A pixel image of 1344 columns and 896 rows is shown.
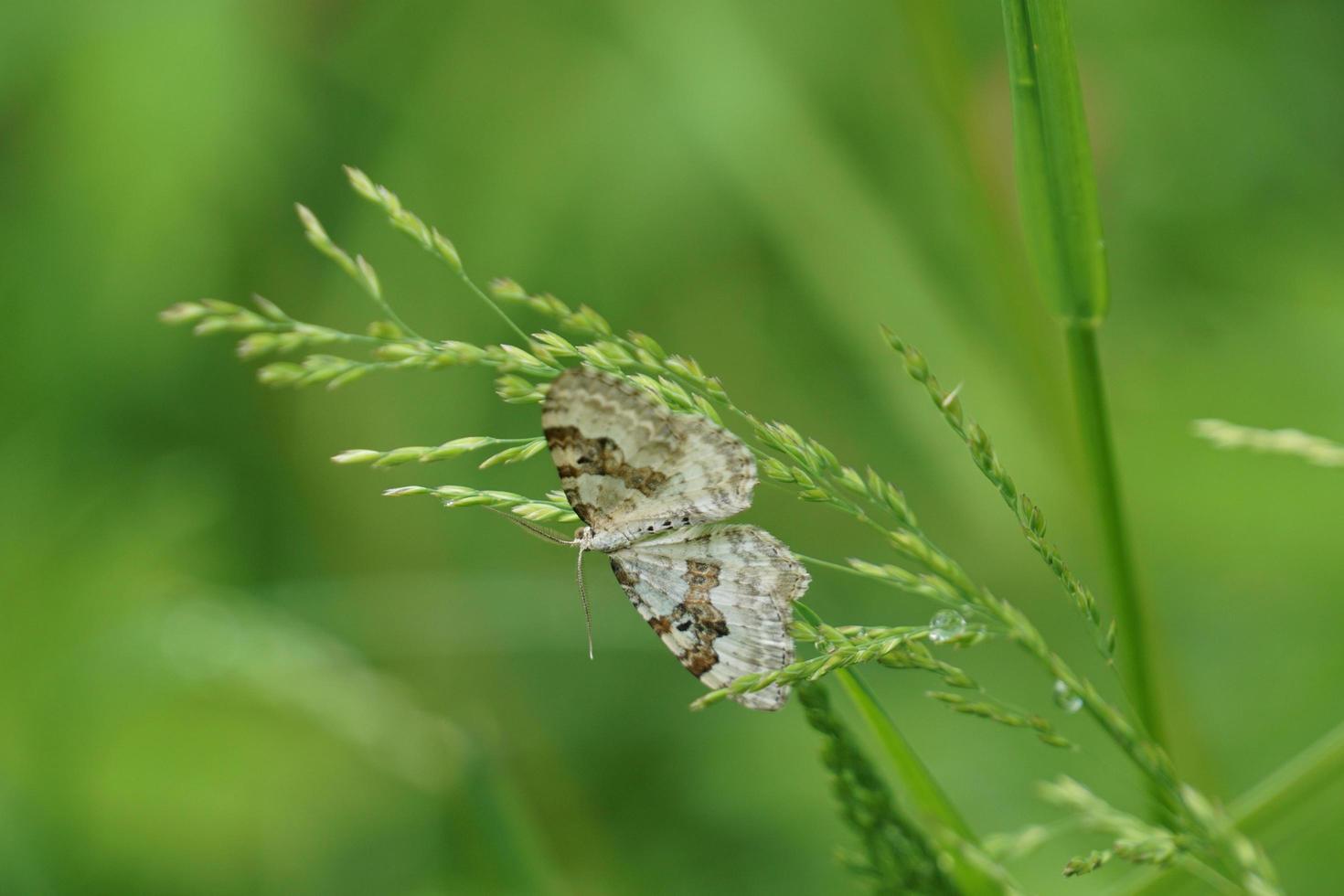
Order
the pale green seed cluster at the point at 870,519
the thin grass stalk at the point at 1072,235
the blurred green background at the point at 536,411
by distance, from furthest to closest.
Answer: the blurred green background at the point at 536,411 < the thin grass stalk at the point at 1072,235 < the pale green seed cluster at the point at 870,519

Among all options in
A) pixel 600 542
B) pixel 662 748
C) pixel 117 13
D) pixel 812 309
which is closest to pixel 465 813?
pixel 662 748

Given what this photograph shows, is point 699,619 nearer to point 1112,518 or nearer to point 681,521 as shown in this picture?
point 681,521

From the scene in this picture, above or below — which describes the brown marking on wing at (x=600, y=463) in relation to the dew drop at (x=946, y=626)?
above

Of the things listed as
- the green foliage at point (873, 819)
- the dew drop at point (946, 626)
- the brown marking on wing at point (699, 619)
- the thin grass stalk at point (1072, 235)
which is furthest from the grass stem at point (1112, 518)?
the brown marking on wing at point (699, 619)

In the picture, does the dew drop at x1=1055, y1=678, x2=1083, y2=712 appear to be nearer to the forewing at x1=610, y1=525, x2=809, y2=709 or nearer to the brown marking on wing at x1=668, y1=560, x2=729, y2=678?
the forewing at x1=610, y1=525, x2=809, y2=709

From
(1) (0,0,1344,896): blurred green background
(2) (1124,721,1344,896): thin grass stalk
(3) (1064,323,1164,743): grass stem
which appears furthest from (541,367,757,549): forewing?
(1) (0,0,1344,896): blurred green background

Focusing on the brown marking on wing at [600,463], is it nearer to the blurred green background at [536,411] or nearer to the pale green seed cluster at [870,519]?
the pale green seed cluster at [870,519]
